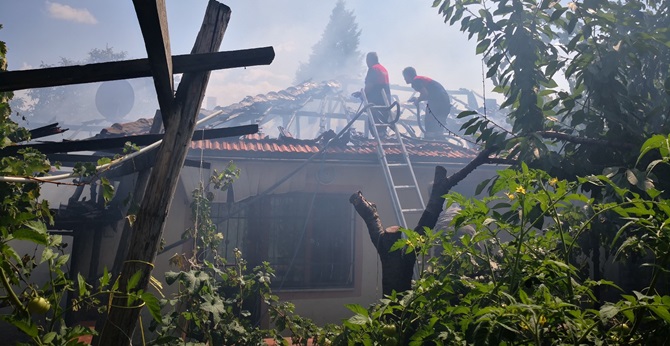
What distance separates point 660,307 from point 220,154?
704 centimetres

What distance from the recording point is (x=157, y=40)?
6.66ft

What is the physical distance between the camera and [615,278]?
8.83m

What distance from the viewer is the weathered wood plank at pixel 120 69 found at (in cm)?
188

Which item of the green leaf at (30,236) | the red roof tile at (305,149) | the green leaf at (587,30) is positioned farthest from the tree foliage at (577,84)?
the red roof tile at (305,149)

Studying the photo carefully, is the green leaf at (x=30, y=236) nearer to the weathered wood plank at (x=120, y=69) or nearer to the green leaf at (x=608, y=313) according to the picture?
the weathered wood plank at (x=120, y=69)

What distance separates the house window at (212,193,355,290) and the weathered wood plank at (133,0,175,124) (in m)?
5.91

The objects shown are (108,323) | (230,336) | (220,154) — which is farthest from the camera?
(220,154)

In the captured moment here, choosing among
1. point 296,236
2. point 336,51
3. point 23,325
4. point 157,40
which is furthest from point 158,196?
point 336,51

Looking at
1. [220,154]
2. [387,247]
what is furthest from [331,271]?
[387,247]

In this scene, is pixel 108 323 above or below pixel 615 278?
above

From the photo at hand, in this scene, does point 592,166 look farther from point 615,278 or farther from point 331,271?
point 615,278

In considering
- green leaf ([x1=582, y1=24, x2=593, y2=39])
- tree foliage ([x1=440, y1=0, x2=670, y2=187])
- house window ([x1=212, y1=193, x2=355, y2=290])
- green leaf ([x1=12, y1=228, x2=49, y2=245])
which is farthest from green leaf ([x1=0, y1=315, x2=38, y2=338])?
house window ([x1=212, y1=193, x2=355, y2=290])

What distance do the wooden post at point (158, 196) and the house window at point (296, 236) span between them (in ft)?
18.3

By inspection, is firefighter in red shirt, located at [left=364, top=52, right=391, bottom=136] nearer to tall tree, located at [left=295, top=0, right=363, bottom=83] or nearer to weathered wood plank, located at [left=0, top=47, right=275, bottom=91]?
weathered wood plank, located at [left=0, top=47, right=275, bottom=91]
